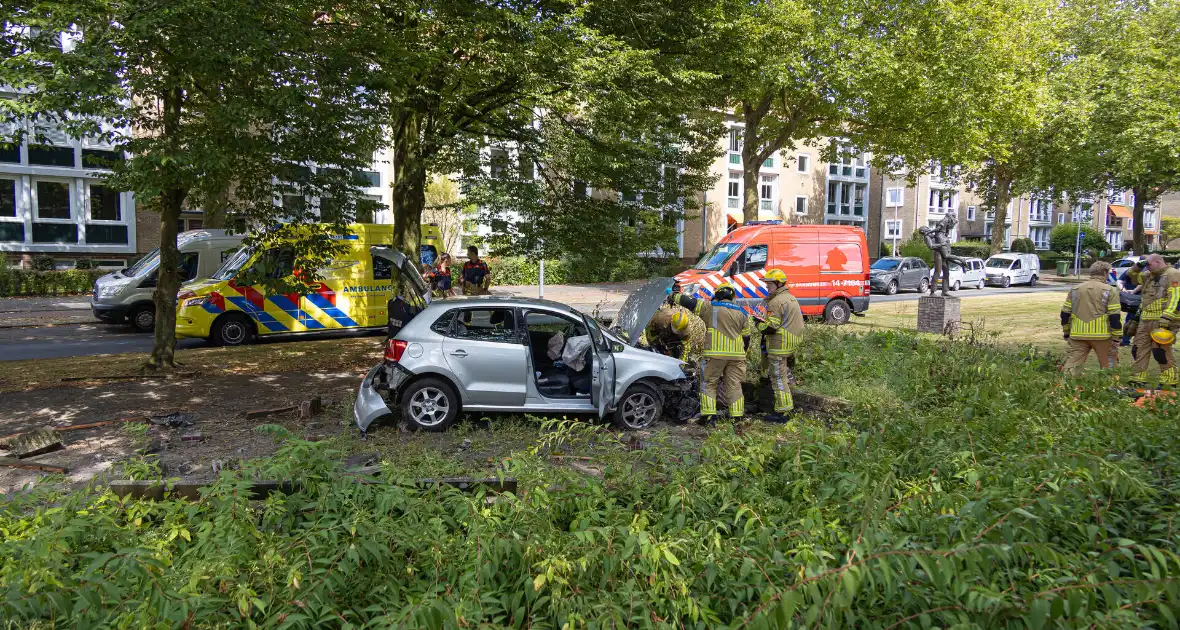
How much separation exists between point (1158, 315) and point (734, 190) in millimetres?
38007

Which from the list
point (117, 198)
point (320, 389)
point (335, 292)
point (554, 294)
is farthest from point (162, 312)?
point (117, 198)

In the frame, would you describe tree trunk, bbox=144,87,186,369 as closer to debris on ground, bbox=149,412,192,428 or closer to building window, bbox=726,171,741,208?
debris on ground, bbox=149,412,192,428

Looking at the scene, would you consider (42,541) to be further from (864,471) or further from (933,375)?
(933,375)

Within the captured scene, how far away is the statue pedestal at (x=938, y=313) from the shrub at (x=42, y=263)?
26.7 m

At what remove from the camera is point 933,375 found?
8.41 meters

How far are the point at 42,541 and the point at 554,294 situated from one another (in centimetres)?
2447

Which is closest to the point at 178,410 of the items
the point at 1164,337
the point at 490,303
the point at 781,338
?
the point at 490,303

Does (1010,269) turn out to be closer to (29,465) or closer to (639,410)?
(639,410)

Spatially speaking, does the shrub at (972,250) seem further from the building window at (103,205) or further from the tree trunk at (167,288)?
the tree trunk at (167,288)

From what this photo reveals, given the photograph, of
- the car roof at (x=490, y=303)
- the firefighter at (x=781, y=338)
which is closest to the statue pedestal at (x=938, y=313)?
the firefighter at (x=781, y=338)

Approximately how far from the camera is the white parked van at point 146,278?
15125mm

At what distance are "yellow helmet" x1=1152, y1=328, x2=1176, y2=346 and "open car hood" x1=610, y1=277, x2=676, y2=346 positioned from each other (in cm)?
579

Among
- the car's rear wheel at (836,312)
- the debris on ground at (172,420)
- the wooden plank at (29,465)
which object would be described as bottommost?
the wooden plank at (29,465)

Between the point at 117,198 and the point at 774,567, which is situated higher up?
the point at 117,198
